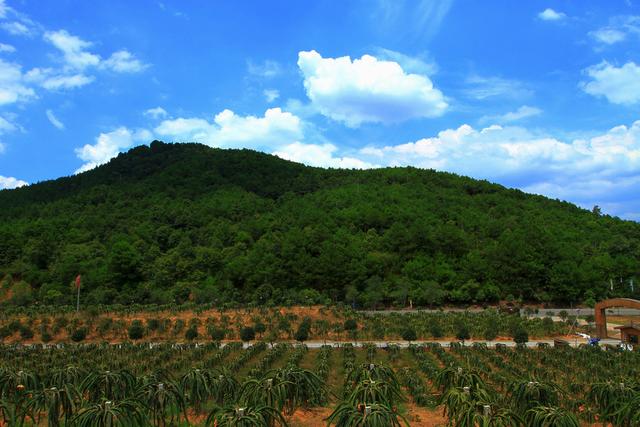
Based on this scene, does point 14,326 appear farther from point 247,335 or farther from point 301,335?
point 301,335

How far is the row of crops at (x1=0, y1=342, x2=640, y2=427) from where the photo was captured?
9.86 metres

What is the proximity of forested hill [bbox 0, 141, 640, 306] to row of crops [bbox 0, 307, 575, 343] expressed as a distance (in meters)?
6.57

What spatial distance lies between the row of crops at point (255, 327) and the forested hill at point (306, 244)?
6573mm

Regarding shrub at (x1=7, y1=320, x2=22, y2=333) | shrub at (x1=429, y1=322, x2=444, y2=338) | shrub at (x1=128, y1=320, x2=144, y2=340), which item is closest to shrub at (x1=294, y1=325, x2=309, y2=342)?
shrub at (x1=429, y1=322, x2=444, y2=338)

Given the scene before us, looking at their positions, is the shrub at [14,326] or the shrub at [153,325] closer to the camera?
the shrub at [153,325]

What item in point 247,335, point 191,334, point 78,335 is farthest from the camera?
point 78,335

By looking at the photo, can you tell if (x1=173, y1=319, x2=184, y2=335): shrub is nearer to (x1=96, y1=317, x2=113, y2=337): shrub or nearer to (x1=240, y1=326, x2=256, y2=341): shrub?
(x1=96, y1=317, x2=113, y2=337): shrub

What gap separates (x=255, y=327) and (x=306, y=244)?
29.0m

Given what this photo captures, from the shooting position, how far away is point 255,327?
3033 centimetres

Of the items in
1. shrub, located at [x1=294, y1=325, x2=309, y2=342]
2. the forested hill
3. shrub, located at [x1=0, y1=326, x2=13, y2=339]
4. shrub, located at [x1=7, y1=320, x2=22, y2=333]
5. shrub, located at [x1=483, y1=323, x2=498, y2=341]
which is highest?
the forested hill

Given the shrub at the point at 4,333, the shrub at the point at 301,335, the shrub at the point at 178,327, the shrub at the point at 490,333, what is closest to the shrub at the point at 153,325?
the shrub at the point at 178,327

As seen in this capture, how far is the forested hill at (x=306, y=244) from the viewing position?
53719mm

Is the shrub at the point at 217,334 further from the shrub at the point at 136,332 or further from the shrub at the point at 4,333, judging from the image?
the shrub at the point at 4,333

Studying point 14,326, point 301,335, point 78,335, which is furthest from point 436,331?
point 14,326
